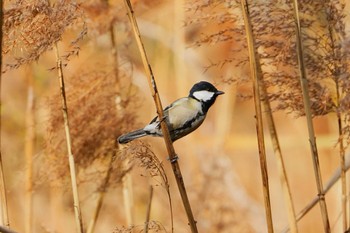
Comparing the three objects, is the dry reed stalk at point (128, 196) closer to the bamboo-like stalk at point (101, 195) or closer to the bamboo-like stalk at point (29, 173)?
the bamboo-like stalk at point (101, 195)

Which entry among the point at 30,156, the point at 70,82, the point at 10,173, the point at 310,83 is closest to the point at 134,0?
the point at 70,82

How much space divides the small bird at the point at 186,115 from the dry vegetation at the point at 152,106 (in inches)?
4.1

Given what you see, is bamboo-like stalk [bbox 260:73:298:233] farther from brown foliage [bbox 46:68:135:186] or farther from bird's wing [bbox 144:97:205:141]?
brown foliage [bbox 46:68:135:186]

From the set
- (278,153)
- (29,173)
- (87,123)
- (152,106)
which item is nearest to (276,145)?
(278,153)

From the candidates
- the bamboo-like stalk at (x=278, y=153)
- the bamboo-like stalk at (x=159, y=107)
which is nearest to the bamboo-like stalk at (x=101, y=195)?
the bamboo-like stalk at (x=278, y=153)

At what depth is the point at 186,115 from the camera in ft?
7.17

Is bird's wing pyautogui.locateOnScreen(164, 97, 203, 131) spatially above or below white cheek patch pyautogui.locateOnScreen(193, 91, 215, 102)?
below

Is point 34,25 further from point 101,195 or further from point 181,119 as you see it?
point 101,195

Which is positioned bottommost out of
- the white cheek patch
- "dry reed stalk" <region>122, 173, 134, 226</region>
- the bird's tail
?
"dry reed stalk" <region>122, 173, 134, 226</region>

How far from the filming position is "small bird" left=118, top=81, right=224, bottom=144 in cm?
213

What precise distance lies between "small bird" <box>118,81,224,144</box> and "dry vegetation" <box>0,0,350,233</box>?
0.34 feet

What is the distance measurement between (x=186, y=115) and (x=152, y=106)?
1.50 meters

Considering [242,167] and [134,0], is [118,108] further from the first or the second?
[242,167]

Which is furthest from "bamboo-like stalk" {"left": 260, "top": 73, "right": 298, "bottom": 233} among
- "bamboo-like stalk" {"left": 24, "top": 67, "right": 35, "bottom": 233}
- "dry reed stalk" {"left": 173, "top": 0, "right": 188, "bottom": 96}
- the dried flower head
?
"dry reed stalk" {"left": 173, "top": 0, "right": 188, "bottom": 96}
